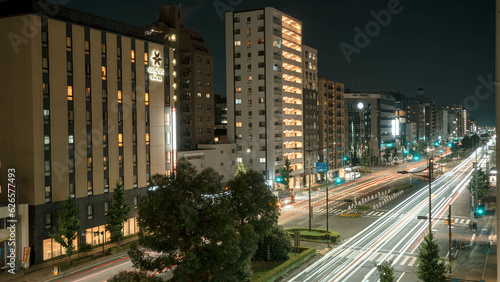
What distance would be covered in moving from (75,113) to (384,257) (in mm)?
36654

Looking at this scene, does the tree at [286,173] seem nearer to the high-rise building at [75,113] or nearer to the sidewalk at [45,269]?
the high-rise building at [75,113]

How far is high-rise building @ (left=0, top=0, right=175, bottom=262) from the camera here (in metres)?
41.7

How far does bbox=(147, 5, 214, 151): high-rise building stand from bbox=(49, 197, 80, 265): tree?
44.9m

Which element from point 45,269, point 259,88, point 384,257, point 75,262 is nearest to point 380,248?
point 384,257

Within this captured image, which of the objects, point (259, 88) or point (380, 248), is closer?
point (380, 248)

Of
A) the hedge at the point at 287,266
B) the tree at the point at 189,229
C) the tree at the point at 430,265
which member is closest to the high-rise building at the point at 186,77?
the hedge at the point at 287,266

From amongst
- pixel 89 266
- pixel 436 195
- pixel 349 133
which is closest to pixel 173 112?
pixel 89 266

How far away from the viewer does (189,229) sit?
24.9 m

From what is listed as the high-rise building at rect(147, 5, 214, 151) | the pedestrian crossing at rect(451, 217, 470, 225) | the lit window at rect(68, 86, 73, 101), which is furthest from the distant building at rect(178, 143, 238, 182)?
the pedestrian crossing at rect(451, 217, 470, 225)

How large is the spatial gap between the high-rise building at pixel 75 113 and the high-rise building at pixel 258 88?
119 feet

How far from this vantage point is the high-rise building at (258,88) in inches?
3588

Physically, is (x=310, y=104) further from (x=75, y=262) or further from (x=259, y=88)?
(x=75, y=262)

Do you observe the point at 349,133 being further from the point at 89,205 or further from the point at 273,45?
the point at 89,205

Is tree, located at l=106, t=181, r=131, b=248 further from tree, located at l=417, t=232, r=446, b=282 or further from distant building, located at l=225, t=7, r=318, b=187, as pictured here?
distant building, located at l=225, t=7, r=318, b=187
